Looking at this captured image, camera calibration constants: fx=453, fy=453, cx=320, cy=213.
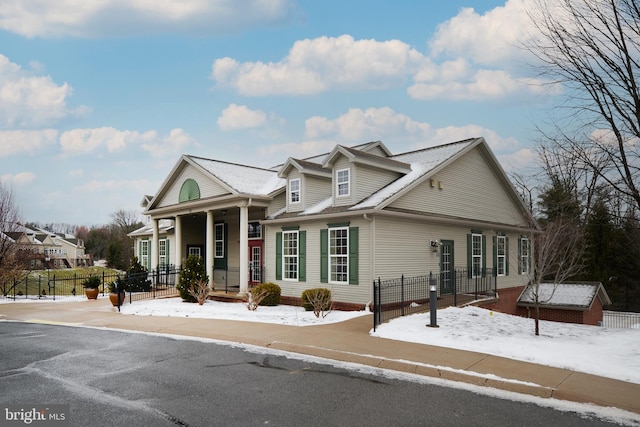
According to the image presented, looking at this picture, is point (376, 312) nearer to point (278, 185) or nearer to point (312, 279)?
A: point (312, 279)

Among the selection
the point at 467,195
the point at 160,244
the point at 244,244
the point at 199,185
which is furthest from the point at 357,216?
the point at 160,244

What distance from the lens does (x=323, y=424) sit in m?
5.54

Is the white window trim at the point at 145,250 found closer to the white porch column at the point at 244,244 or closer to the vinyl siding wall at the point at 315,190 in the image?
the white porch column at the point at 244,244

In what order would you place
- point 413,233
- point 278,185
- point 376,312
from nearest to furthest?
point 376,312, point 413,233, point 278,185

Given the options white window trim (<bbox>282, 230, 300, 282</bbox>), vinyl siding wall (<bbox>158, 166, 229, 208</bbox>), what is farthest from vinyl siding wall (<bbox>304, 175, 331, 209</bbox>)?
vinyl siding wall (<bbox>158, 166, 229, 208</bbox>)

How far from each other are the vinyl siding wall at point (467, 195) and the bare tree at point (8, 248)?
20971mm

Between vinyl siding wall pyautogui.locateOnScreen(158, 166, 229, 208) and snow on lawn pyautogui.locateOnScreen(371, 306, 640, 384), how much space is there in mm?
11286

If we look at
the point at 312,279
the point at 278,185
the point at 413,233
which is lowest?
the point at 312,279

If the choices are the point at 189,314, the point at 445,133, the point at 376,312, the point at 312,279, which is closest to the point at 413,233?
the point at 312,279

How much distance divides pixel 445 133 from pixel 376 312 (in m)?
31.0

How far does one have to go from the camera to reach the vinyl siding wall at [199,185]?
20984mm

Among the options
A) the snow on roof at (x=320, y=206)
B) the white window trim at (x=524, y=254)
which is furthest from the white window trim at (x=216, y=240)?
the white window trim at (x=524, y=254)

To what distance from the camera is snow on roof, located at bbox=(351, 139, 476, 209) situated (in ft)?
54.8

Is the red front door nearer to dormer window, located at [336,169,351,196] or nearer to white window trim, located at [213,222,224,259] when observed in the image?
→ white window trim, located at [213,222,224,259]
